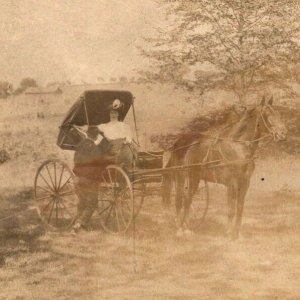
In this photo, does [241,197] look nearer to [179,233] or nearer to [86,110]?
[179,233]

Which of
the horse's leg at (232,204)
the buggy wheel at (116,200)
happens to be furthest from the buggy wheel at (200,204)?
the buggy wheel at (116,200)

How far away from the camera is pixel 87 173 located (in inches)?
279

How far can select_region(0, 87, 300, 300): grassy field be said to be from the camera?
6.66 m

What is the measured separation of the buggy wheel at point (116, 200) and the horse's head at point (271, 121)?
1495 millimetres

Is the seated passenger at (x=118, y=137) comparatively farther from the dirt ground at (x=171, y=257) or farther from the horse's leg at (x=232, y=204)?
the horse's leg at (x=232, y=204)

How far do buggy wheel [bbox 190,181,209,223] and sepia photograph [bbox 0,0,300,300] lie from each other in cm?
1

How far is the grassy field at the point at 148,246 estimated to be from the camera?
6.66 metres

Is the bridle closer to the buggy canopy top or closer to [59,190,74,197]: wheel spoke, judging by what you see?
the buggy canopy top

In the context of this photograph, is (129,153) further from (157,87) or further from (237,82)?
(237,82)

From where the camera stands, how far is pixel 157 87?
710cm

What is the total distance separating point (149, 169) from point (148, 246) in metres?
0.79

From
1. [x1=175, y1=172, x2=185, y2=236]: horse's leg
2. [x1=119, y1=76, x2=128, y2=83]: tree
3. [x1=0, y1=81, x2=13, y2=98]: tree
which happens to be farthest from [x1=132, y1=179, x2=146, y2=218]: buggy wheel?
[x1=0, y1=81, x2=13, y2=98]: tree

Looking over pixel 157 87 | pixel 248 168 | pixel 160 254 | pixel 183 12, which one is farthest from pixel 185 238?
pixel 183 12

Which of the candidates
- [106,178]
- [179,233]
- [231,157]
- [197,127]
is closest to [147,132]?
[197,127]
